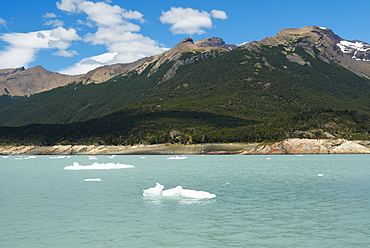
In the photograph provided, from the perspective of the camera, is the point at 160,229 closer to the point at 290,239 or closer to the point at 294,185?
the point at 290,239

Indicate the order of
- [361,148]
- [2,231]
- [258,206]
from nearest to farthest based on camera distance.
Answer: [2,231] < [258,206] < [361,148]

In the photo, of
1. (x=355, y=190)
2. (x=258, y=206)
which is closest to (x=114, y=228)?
(x=258, y=206)

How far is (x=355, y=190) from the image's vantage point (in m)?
49.8

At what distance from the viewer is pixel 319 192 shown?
48.4 meters

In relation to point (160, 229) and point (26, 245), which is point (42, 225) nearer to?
point (26, 245)

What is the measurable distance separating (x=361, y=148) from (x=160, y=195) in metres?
179

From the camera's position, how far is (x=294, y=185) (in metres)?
56.7

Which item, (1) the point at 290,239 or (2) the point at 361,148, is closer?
(1) the point at 290,239

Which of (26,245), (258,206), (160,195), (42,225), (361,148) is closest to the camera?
(26,245)

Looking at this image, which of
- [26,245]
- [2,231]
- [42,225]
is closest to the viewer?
[26,245]

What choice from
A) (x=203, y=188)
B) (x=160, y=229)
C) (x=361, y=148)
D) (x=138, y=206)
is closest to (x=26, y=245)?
(x=160, y=229)

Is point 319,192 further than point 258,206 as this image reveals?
Yes

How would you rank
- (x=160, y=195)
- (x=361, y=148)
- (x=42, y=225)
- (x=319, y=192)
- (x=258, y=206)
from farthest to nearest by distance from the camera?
(x=361, y=148), (x=319, y=192), (x=160, y=195), (x=258, y=206), (x=42, y=225)

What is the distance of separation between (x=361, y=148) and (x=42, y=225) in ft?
640
